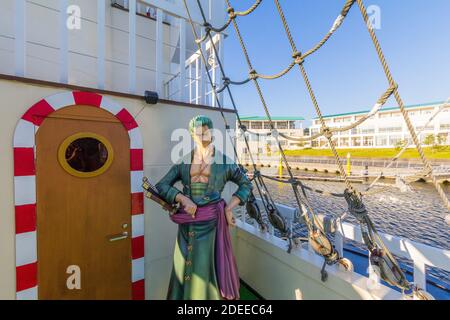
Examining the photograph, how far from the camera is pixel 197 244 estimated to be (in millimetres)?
1274

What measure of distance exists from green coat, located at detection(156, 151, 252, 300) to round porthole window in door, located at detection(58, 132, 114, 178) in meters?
0.50

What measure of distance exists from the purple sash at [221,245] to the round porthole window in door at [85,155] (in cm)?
65

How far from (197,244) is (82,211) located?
794 millimetres

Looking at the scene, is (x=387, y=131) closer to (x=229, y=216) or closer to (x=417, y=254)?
(x=417, y=254)

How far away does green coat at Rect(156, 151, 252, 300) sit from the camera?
1.25 metres

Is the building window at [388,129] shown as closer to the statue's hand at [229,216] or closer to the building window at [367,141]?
the building window at [367,141]

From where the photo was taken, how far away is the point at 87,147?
1408 millimetres

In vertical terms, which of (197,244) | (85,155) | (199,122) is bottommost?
(197,244)

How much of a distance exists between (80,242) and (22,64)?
1149 millimetres

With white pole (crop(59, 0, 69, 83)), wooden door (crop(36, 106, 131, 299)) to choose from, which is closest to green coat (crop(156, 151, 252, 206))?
wooden door (crop(36, 106, 131, 299))

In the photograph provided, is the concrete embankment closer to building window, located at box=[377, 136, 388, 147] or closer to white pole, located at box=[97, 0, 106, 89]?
building window, located at box=[377, 136, 388, 147]

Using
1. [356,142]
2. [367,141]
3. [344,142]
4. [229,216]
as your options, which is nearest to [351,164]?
[367,141]

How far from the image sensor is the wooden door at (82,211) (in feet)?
4.19
